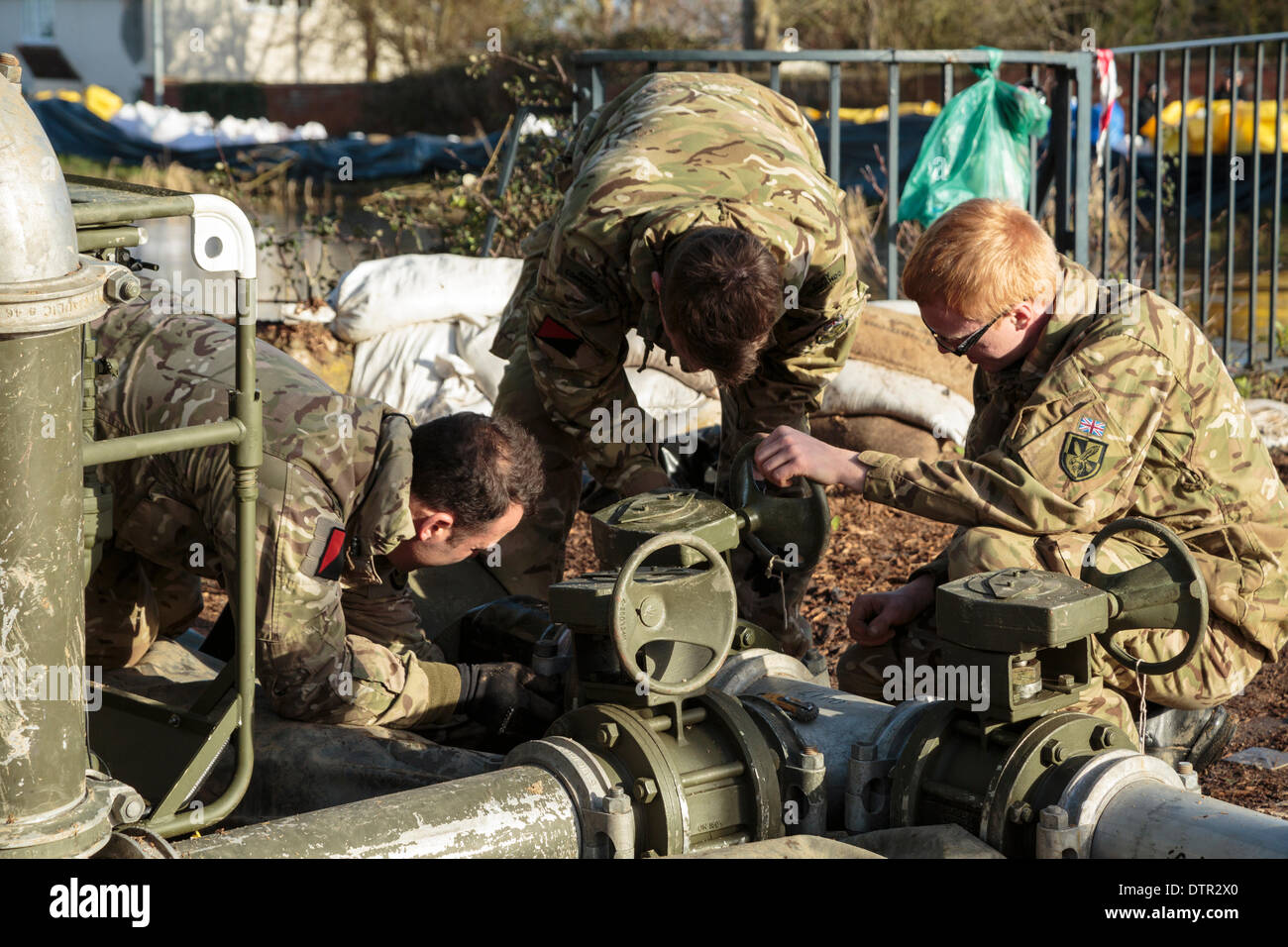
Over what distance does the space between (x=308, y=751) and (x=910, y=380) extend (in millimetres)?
3679

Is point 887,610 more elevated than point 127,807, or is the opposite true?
point 127,807

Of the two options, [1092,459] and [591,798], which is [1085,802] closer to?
[591,798]

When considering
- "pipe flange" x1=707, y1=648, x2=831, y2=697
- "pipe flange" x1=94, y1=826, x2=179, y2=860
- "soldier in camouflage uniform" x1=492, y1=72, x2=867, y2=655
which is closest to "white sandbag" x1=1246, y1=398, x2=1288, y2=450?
"soldier in camouflage uniform" x1=492, y1=72, x2=867, y2=655

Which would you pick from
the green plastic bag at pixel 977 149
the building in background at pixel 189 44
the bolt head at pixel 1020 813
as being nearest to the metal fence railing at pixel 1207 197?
the green plastic bag at pixel 977 149

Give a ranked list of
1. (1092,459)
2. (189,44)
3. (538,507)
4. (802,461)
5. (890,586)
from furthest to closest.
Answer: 1. (189,44)
2. (890,586)
3. (538,507)
4. (802,461)
5. (1092,459)

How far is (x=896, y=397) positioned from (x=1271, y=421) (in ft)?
6.47

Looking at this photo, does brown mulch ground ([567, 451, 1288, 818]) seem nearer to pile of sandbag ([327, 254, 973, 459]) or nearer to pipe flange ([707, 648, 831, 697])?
pile of sandbag ([327, 254, 973, 459])

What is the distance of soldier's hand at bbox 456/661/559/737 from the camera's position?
3.63 metres

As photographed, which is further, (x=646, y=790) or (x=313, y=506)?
(x=313, y=506)

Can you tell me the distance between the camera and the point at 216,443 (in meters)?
2.33

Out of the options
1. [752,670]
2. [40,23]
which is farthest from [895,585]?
[40,23]

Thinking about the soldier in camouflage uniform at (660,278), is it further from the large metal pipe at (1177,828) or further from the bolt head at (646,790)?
the large metal pipe at (1177,828)

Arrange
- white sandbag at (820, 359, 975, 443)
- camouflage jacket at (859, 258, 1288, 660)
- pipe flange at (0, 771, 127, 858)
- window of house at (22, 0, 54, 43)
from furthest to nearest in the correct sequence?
window of house at (22, 0, 54, 43) < white sandbag at (820, 359, 975, 443) < camouflage jacket at (859, 258, 1288, 660) < pipe flange at (0, 771, 127, 858)

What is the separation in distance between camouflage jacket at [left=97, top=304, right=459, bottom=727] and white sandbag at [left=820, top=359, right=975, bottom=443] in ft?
10.5
